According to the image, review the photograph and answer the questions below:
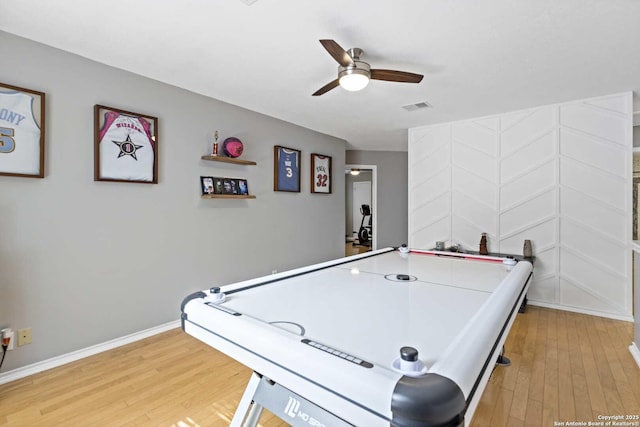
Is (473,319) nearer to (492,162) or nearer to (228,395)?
(228,395)

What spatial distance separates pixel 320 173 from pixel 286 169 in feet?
2.36

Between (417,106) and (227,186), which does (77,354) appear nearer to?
(227,186)

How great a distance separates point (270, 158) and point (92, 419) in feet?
9.64

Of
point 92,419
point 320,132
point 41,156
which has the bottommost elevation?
point 92,419

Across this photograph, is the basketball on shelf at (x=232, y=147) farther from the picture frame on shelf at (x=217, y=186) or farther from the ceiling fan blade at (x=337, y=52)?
the ceiling fan blade at (x=337, y=52)

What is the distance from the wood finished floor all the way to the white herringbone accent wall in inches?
31.9

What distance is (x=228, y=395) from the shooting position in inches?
76.2

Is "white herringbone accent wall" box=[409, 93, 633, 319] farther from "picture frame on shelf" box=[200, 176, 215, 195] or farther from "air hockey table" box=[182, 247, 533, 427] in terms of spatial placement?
"picture frame on shelf" box=[200, 176, 215, 195]

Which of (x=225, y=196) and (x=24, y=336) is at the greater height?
(x=225, y=196)

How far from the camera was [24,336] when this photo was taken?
2141 mm

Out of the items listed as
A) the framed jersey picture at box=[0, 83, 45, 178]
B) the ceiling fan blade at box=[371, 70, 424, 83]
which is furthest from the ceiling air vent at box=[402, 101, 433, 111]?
the framed jersey picture at box=[0, 83, 45, 178]

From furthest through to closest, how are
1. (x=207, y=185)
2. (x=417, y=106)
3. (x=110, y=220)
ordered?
(x=417, y=106) → (x=207, y=185) → (x=110, y=220)

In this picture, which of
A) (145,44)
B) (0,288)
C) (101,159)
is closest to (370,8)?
(145,44)

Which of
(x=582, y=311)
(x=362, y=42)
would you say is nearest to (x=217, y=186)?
(x=362, y=42)
